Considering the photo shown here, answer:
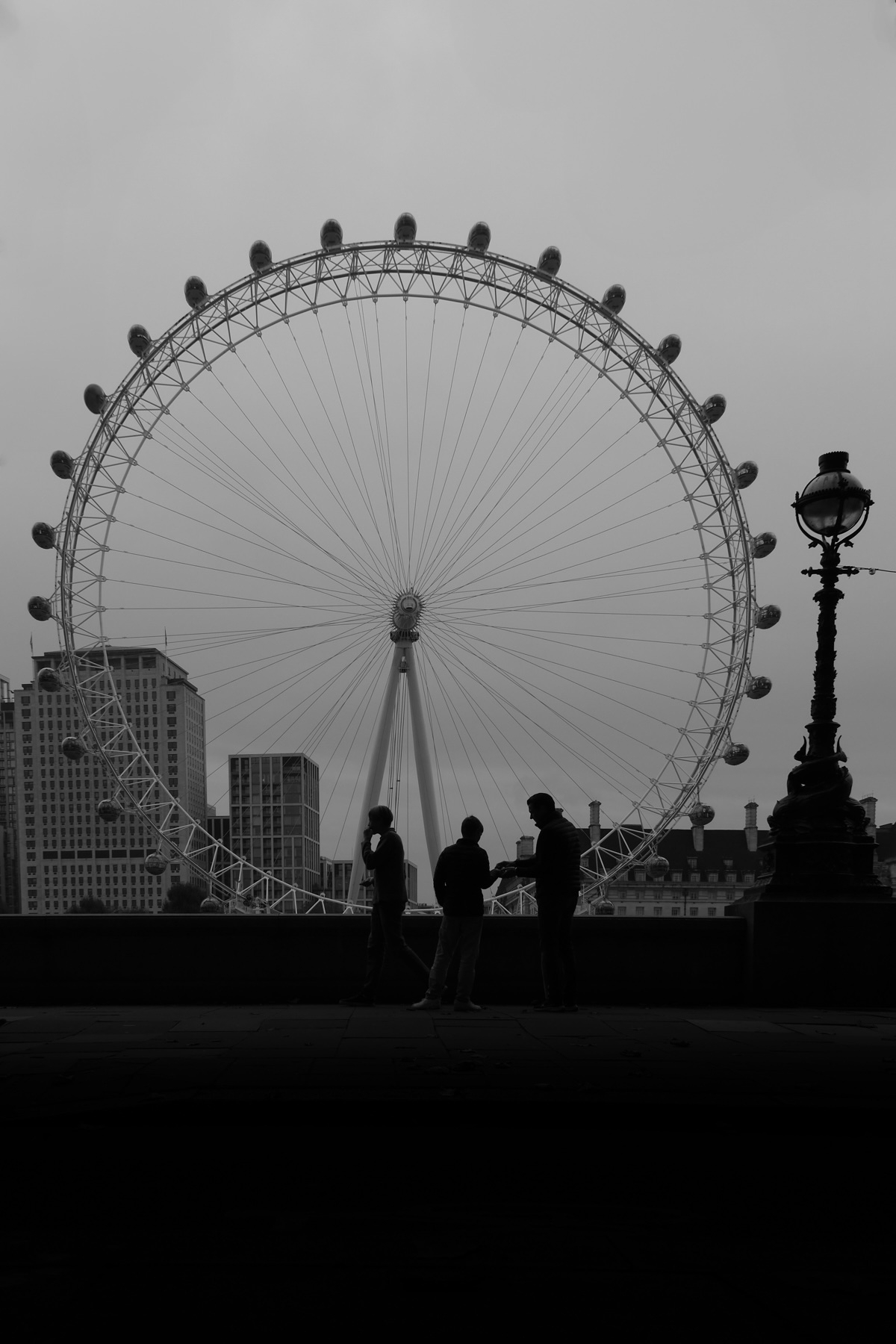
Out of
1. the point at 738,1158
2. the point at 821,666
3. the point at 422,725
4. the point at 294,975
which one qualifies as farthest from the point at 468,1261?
the point at 422,725

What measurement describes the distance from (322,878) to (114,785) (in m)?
5.98

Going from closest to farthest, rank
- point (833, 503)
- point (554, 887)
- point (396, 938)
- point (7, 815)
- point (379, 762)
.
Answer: point (554, 887) → point (396, 938) → point (833, 503) → point (379, 762) → point (7, 815)

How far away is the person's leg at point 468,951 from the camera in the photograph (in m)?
12.1

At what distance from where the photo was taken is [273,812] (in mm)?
37562

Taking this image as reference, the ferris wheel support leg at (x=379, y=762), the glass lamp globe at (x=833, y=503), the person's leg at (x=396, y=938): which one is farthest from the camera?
the ferris wheel support leg at (x=379, y=762)

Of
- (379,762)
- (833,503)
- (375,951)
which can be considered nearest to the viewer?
(375,951)

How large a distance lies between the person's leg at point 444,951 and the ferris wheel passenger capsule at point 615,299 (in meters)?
22.8

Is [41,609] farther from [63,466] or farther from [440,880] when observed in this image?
[440,880]

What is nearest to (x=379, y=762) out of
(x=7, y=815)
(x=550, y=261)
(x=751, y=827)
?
(x=550, y=261)

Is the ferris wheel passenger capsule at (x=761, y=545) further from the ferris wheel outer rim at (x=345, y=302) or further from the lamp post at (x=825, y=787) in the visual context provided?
the lamp post at (x=825, y=787)

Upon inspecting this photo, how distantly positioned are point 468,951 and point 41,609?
21.9 metres

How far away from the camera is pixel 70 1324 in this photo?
3.87 m

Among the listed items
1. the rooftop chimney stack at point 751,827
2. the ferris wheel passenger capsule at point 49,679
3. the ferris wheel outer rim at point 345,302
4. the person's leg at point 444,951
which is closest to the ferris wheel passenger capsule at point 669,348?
the ferris wheel outer rim at point 345,302

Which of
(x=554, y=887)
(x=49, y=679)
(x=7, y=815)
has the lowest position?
(x=7, y=815)
